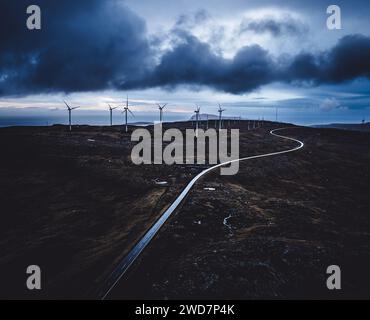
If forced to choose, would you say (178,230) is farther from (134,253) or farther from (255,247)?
(255,247)

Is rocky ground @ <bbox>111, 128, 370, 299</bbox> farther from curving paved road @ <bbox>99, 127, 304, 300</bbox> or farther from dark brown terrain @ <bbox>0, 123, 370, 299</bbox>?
curving paved road @ <bbox>99, 127, 304, 300</bbox>

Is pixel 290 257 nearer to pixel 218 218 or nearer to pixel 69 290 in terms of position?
pixel 218 218

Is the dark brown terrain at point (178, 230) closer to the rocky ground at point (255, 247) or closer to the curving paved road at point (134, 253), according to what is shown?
the rocky ground at point (255, 247)

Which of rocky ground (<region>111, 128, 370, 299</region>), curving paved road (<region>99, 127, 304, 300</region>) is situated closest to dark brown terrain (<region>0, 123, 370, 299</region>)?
rocky ground (<region>111, 128, 370, 299</region>)

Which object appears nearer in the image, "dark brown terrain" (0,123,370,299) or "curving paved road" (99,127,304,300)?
"curving paved road" (99,127,304,300)

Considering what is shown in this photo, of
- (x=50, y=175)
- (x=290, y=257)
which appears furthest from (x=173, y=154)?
(x=290, y=257)

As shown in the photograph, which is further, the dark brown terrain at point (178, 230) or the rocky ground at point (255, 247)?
the dark brown terrain at point (178, 230)

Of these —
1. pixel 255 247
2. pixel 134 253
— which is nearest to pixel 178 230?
pixel 134 253

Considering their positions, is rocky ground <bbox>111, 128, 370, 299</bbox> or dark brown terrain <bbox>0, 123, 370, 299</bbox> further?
dark brown terrain <bbox>0, 123, 370, 299</bbox>

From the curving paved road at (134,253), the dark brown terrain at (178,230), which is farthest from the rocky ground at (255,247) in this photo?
the curving paved road at (134,253)
